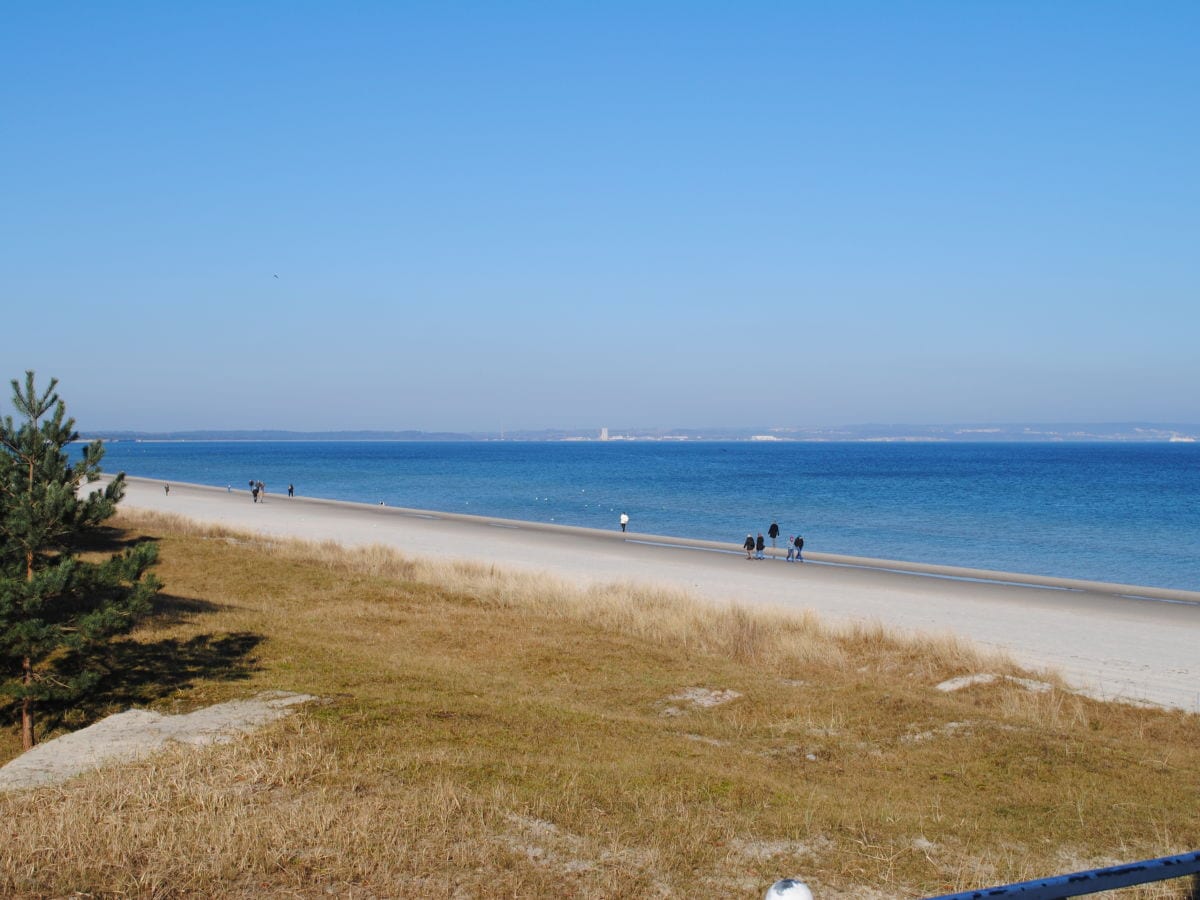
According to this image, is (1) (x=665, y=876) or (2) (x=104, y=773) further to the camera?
(2) (x=104, y=773)

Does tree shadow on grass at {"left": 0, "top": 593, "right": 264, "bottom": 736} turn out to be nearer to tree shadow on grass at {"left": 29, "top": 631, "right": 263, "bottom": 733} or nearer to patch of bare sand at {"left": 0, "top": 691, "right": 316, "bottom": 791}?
tree shadow on grass at {"left": 29, "top": 631, "right": 263, "bottom": 733}

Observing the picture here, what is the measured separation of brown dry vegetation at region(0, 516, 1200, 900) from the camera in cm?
643

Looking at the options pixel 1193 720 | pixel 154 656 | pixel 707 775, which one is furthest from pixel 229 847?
pixel 1193 720

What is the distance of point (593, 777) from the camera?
28.3 feet

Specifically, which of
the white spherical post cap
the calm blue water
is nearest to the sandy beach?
the calm blue water

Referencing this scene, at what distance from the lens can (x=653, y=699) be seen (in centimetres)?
1321

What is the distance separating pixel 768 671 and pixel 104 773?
969 centimetres

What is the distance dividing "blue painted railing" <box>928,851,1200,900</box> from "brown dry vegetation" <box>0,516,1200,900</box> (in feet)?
10.4

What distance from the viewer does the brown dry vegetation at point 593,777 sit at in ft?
21.1

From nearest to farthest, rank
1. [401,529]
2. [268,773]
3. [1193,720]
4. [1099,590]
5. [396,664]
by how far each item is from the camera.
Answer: [268,773]
[1193,720]
[396,664]
[1099,590]
[401,529]

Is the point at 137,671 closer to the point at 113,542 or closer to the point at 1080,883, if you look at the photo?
the point at 1080,883

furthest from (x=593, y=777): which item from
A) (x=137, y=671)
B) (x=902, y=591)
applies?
(x=902, y=591)

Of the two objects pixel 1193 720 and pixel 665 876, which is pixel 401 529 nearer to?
pixel 1193 720

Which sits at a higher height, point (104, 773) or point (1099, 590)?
point (104, 773)
